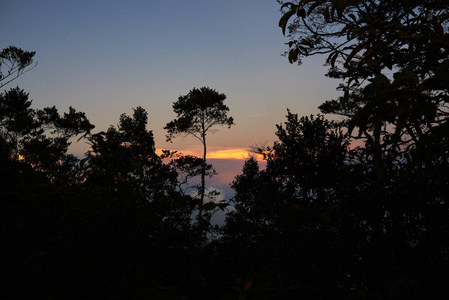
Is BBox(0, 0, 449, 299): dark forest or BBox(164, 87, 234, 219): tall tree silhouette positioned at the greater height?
BBox(164, 87, 234, 219): tall tree silhouette

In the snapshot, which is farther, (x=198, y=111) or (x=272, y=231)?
(x=198, y=111)

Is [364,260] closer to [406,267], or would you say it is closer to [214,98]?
[406,267]

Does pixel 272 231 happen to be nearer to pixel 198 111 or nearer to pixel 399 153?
pixel 399 153

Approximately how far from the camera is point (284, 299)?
1553mm

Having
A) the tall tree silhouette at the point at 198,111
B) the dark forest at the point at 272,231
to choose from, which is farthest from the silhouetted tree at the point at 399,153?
the tall tree silhouette at the point at 198,111

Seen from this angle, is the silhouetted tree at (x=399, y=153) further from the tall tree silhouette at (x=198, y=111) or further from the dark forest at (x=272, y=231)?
the tall tree silhouette at (x=198, y=111)

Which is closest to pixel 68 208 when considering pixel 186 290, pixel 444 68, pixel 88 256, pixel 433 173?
pixel 88 256

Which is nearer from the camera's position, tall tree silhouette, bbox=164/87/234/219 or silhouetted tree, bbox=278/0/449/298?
silhouetted tree, bbox=278/0/449/298

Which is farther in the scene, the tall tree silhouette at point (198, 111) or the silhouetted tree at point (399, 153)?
the tall tree silhouette at point (198, 111)

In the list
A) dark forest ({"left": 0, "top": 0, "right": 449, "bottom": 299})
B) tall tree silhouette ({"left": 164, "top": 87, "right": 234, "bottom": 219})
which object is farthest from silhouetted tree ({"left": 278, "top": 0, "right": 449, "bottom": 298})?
tall tree silhouette ({"left": 164, "top": 87, "right": 234, "bottom": 219})

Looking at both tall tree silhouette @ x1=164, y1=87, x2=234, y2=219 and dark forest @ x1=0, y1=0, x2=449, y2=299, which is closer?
dark forest @ x1=0, y1=0, x2=449, y2=299

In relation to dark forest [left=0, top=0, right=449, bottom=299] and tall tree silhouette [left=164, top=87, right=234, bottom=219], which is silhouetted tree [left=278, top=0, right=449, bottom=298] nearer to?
dark forest [left=0, top=0, right=449, bottom=299]

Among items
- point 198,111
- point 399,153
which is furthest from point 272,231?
point 198,111

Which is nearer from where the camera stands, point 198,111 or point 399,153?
point 399,153
